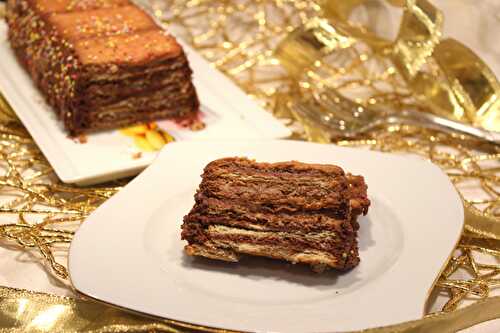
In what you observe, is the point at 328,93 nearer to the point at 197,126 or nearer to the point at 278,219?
the point at 197,126

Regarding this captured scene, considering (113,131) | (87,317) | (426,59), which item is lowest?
(113,131)

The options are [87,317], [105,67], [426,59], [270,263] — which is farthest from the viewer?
[426,59]

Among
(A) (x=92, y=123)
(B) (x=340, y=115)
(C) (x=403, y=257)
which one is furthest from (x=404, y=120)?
(A) (x=92, y=123)

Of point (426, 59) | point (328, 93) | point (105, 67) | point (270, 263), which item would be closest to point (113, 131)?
point (105, 67)

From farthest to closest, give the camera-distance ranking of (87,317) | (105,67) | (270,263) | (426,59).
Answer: (426,59)
(105,67)
(270,263)
(87,317)

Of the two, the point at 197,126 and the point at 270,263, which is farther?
the point at 197,126

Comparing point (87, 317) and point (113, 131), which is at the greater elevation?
point (87, 317)

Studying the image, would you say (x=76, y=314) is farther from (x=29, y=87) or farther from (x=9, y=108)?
(x=29, y=87)
